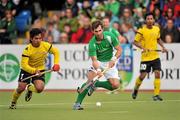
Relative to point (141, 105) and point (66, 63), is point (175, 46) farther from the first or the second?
point (141, 105)

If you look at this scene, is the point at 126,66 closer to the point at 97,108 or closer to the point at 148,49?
the point at 148,49

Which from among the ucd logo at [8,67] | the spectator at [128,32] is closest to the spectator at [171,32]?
the spectator at [128,32]

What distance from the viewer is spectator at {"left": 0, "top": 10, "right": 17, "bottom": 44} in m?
21.8

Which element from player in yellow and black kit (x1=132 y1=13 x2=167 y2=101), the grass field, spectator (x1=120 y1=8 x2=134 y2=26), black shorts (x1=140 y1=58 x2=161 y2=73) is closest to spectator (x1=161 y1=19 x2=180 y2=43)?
spectator (x1=120 y1=8 x2=134 y2=26)

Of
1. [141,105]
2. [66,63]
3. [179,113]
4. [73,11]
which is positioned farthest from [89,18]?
[179,113]

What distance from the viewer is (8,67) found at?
20.1m

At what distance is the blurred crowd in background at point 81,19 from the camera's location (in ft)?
68.9

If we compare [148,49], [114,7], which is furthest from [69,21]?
[148,49]

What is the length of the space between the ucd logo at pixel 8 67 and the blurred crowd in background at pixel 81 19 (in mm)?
1458

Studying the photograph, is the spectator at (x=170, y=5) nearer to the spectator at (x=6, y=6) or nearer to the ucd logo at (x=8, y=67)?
the ucd logo at (x=8, y=67)

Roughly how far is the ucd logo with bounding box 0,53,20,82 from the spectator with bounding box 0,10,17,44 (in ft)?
5.11

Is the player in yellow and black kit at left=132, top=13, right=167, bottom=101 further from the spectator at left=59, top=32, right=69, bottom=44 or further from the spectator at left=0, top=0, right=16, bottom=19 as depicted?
the spectator at left=0, top=0, right=16, bottom=19

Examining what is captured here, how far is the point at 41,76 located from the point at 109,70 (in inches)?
52.3

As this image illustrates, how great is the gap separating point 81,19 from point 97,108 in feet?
25.6
